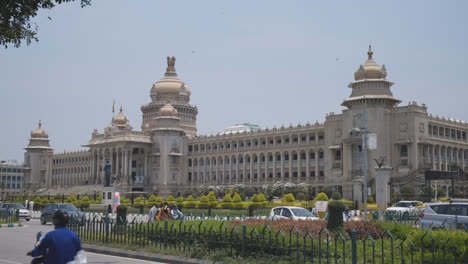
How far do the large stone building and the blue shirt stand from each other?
4193 centimetres

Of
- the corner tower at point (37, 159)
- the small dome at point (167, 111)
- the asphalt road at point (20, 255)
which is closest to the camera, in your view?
the asphalt road at point (20, 255)

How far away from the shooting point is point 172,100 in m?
104

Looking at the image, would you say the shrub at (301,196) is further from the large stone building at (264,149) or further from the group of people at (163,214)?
the group of people at (163,214)

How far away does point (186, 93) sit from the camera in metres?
107

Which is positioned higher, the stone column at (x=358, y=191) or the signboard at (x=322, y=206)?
the stone column at (x=358, y=191)

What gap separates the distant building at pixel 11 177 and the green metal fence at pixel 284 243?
128607 millimetres

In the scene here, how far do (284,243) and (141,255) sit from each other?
18.1ft

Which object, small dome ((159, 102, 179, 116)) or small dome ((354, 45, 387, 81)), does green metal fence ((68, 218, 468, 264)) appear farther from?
small dome ((159, 102, 179, 116))

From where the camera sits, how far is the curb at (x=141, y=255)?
1577 cm

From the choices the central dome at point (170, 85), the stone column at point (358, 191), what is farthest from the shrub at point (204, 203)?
the central dome at point (170, 85)

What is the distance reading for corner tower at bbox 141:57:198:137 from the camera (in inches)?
4099

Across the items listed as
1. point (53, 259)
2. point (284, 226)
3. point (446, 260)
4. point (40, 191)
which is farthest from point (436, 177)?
point (40, 191)

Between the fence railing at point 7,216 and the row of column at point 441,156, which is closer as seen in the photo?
the fence railing at point 7,216

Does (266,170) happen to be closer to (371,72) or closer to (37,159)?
(371,72)
